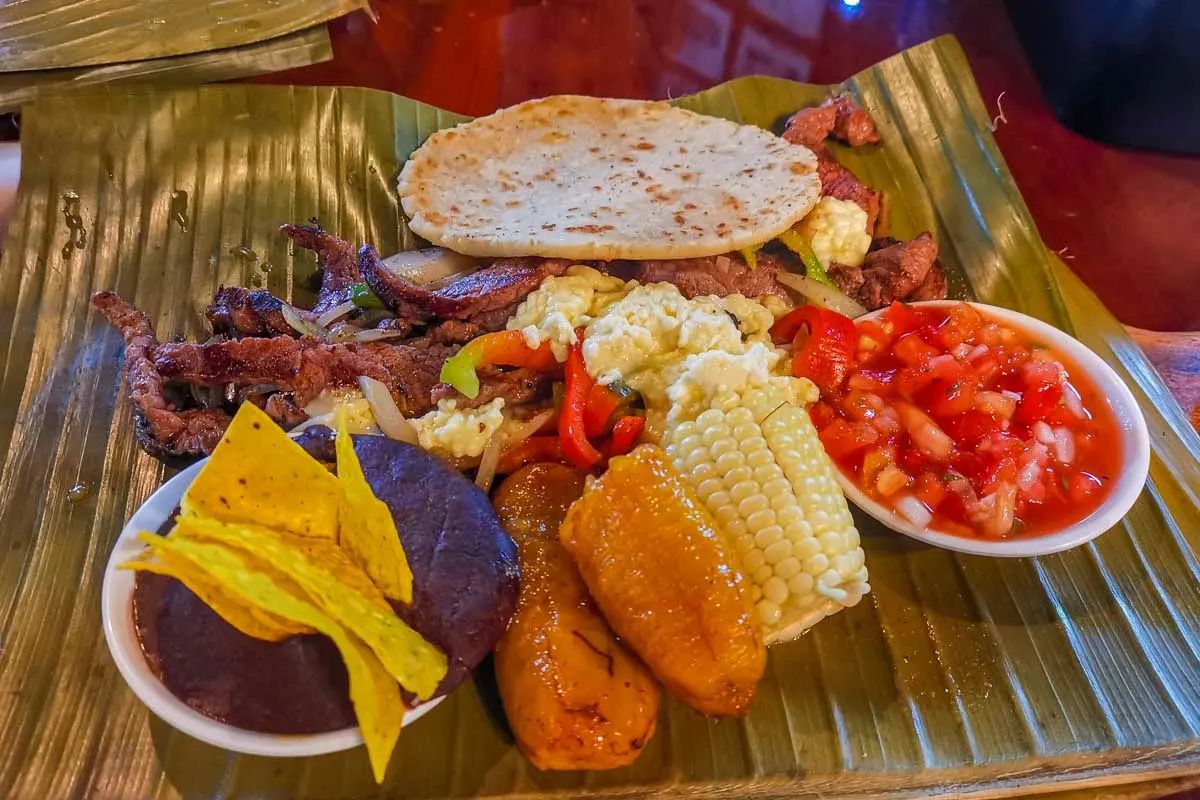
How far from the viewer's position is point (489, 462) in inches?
114

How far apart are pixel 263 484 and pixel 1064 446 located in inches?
110

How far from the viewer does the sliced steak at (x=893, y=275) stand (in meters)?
3.54

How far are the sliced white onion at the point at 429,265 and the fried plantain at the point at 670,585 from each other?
5.41ft

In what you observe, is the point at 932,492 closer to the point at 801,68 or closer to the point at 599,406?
the point at 599,406

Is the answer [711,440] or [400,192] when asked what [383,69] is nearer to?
[400,192]

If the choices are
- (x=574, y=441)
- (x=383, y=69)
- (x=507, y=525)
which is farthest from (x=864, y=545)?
(x=383, y=69)

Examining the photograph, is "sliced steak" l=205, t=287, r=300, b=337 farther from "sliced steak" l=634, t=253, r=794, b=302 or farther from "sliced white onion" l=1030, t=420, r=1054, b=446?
"sliced white onion" l=1030, t=420, r=1054, b=446

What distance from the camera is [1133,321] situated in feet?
13.3

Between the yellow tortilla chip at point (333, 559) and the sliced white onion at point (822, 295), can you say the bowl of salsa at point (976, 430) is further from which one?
the yellow tortilla chip at point (333, 559)

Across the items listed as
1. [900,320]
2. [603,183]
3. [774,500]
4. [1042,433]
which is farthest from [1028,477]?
[603,183]

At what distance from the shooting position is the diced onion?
332 centimetres

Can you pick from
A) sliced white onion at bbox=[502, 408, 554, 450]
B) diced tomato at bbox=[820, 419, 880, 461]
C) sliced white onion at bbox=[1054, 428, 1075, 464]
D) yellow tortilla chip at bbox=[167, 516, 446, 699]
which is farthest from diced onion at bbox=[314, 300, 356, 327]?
sliced white onion at bbox=[1054, 428, 1075, 464]

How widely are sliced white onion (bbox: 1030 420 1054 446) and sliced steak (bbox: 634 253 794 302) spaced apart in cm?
119

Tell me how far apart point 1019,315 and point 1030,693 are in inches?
62.3
